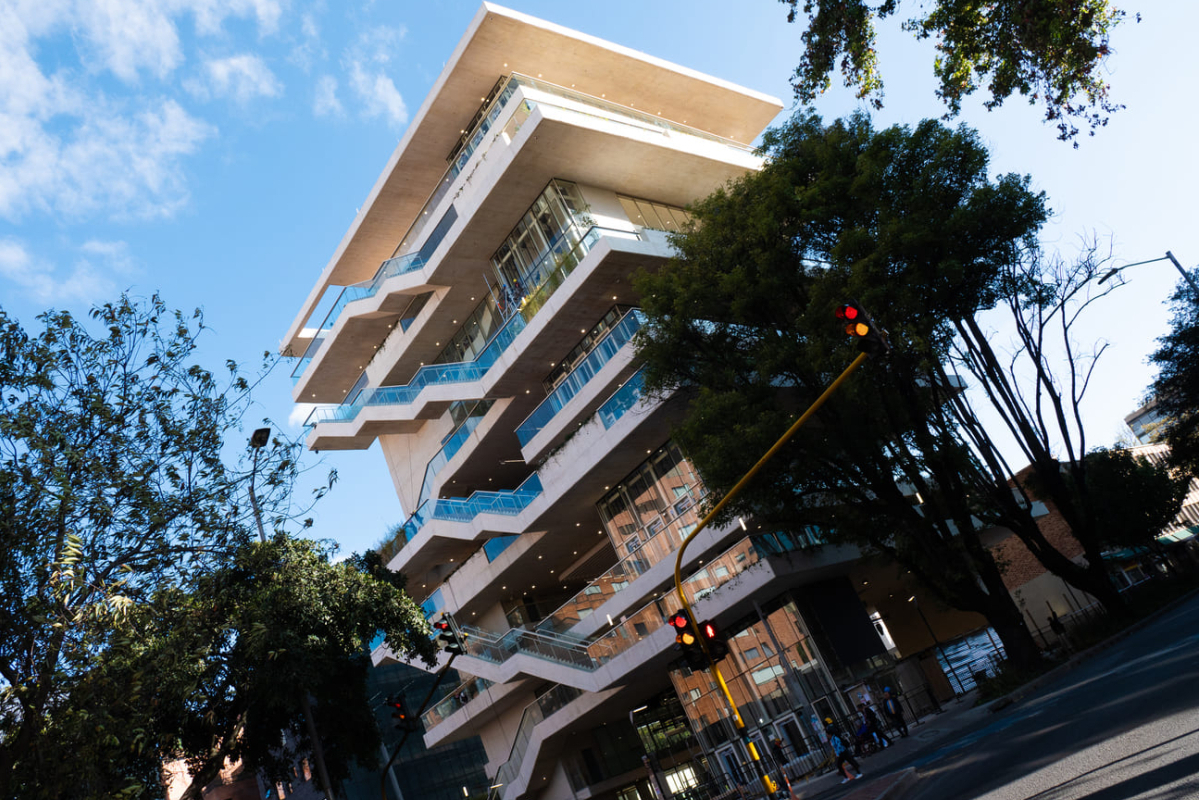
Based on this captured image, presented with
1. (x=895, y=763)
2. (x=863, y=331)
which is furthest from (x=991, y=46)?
(x=895, y=763)

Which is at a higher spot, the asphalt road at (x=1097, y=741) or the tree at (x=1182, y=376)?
the tree at (x=1182, y=376)

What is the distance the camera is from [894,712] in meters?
21.1

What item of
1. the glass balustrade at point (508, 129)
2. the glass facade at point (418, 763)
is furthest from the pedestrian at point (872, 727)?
the glass facade at point (418, 763)

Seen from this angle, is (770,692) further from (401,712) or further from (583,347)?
(583,347)

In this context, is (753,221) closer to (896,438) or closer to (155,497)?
(896,438)

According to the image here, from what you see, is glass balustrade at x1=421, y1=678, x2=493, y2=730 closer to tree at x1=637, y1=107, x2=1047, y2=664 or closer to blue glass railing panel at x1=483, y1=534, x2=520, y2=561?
blue glass railing panel at x1=483, y1=534, x2=520, y2=561

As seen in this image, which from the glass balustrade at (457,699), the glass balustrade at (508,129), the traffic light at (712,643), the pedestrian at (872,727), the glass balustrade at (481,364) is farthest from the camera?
the glass balustrade at (457,699)

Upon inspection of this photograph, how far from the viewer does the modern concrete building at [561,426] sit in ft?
83.8

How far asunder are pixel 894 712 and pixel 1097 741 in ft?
40.7

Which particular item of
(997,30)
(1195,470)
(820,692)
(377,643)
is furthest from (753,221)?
(1195,470)

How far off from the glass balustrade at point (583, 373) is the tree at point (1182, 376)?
953 inches

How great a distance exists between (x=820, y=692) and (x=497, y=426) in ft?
51.8

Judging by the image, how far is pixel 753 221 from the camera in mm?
22094

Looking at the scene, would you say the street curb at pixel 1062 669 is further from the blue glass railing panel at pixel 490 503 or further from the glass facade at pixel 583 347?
the glass facade at pixel 583 347
